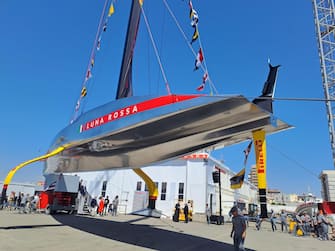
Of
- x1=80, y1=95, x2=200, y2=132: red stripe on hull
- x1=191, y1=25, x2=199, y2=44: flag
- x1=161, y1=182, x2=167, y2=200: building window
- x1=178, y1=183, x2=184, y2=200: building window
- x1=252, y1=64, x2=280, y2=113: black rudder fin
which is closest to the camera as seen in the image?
x1=252, y1=64, x2=280, y2=113: black rudder fin

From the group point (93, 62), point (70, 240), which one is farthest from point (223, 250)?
point (93, 62)

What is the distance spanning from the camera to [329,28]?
100 feet

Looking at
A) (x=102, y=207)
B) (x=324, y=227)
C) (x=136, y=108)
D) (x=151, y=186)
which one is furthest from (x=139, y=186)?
(x=136, y=108)

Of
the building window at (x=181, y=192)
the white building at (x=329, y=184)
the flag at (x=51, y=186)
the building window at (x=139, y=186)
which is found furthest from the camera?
the white building at (x=329, y=184)

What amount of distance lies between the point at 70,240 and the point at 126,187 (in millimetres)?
15756

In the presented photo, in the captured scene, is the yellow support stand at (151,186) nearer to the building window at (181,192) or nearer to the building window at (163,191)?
the building window at (163,191)

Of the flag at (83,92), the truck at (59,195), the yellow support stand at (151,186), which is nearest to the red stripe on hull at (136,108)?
the flag at (83,92)

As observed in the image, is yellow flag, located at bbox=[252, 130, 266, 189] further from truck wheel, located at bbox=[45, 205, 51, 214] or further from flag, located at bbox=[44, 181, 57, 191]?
truck wheel, located at bbox=[45, 205, 51, 214]

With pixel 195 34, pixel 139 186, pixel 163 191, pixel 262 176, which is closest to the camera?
pixel 262 176

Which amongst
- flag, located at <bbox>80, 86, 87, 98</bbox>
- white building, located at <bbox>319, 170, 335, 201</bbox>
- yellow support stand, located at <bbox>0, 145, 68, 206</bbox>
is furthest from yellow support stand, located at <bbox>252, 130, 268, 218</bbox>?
white building, located at <bbox>319, 170, 335, 201</bbox>

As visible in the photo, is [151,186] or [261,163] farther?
[151,186]

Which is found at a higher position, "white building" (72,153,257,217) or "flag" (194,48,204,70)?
"flag" (194,48,204,70)

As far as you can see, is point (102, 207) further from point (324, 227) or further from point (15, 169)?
point (324, 227)

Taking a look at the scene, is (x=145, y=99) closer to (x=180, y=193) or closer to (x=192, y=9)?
(x=192, y=9)
